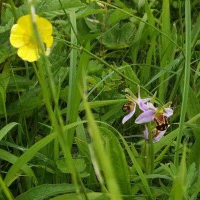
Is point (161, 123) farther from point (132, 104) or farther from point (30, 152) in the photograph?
point (30, 152)

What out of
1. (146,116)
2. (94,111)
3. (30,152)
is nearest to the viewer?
(30,152)

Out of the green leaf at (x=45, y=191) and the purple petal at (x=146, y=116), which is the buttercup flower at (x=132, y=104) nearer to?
the purple petal at (x=146, y=116)

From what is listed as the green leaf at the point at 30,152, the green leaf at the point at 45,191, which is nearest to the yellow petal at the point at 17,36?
the green leaf at the point at 30,152

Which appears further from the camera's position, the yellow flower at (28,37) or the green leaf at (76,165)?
the green leaf at (76,165)

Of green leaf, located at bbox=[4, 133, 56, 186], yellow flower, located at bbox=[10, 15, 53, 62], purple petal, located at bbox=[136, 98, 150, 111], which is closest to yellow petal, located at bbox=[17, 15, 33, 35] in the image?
yellow flower, located at bbox=[10, 15, 53, 62]

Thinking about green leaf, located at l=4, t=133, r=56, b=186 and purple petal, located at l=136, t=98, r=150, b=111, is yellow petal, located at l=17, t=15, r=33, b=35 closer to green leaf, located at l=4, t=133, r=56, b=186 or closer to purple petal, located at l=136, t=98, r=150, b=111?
green leaf, located at l=4, t=133, r=56, b=186

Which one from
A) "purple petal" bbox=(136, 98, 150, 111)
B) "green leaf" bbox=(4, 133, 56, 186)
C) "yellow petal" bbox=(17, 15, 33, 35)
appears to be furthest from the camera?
"purple petal" bbox=(136, 98, 150, 111)


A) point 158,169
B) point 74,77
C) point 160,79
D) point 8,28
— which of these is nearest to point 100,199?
point 158,169

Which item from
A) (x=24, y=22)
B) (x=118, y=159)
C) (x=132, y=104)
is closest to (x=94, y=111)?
(x=132, y=104)
